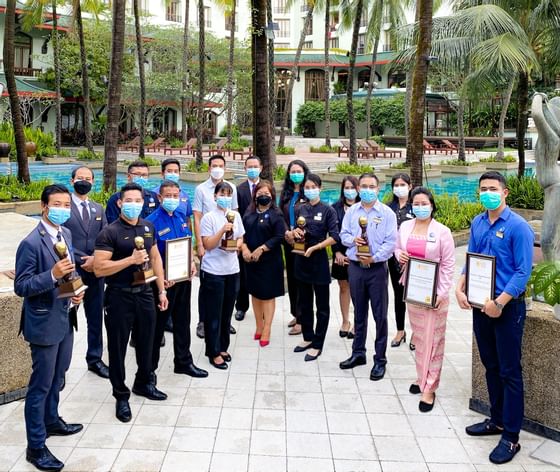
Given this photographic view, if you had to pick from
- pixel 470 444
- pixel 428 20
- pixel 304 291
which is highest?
pixel 428 20

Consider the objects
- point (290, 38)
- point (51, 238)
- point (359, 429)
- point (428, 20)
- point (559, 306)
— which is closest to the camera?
point (51, 238)

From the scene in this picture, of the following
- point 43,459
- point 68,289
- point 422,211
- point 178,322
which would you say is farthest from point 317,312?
point 43,459

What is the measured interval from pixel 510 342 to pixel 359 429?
4.47 feet

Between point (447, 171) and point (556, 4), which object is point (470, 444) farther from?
point (447, 171)

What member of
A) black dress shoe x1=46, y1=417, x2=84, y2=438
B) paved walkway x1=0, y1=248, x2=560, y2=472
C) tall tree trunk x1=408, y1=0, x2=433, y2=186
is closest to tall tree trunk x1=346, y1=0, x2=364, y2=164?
tall tree trunk x1=408, y1=0, x2=433, y2=186

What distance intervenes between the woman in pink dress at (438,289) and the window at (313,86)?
1957 inches

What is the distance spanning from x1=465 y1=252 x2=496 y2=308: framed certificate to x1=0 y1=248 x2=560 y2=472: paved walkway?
1130mm

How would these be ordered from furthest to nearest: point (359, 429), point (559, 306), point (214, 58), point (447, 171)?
point (214, 58) < point (447, 171) < point (359, 429) < point (559, 306)

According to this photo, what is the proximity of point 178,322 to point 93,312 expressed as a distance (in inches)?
31.9

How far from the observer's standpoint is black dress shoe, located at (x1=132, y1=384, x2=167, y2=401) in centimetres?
539

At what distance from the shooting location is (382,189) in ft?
76.1

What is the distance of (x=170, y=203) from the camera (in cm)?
562

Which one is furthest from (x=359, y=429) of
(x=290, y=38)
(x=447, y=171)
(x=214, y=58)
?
(x=290, y=38)

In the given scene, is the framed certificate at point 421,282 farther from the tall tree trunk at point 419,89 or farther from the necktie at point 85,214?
the tall tree trunk at point 419,89
